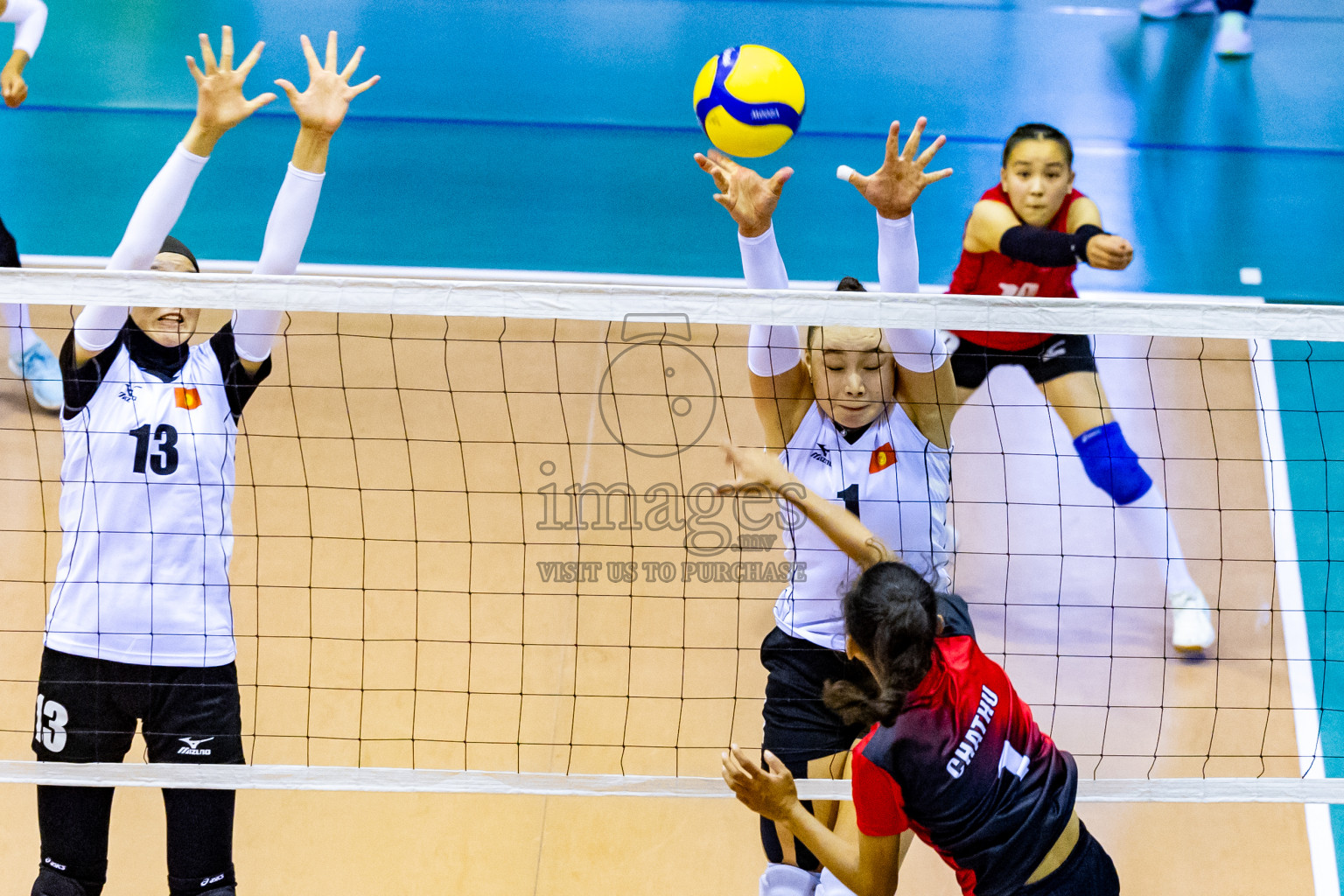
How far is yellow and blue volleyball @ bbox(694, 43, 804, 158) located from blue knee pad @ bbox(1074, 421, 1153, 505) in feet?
4.73

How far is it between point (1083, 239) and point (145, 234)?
Answer: 259 centimetres

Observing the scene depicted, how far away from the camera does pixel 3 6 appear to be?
4785mm

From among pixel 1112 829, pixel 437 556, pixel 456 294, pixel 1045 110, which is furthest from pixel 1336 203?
pixel 456 294

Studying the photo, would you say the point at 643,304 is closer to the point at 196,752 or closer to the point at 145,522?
the point at 145,522

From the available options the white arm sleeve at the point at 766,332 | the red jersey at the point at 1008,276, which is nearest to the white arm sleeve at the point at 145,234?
the white arm sleeve at the point at 766,332

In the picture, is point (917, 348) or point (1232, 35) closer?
point (917, 348)

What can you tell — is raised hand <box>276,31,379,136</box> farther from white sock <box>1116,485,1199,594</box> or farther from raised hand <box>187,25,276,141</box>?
white sock <box>1116,485,1199,594</box>

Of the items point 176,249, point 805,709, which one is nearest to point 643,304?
point 805,709

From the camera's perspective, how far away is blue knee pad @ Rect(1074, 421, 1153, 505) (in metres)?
4.09

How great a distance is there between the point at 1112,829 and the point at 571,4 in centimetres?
585

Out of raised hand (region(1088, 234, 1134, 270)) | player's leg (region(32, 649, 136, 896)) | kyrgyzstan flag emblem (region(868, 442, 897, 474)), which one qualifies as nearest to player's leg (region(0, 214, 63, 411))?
player's leg (region(32, 649, 136, 896))

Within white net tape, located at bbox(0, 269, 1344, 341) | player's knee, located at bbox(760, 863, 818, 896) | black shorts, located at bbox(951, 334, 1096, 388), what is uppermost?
black shorts, located at bbox(951, 334, 1096, 388)

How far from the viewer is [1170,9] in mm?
7648

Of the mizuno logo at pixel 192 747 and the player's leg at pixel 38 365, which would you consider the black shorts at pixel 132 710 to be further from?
the player's leg at pixel 38 365
